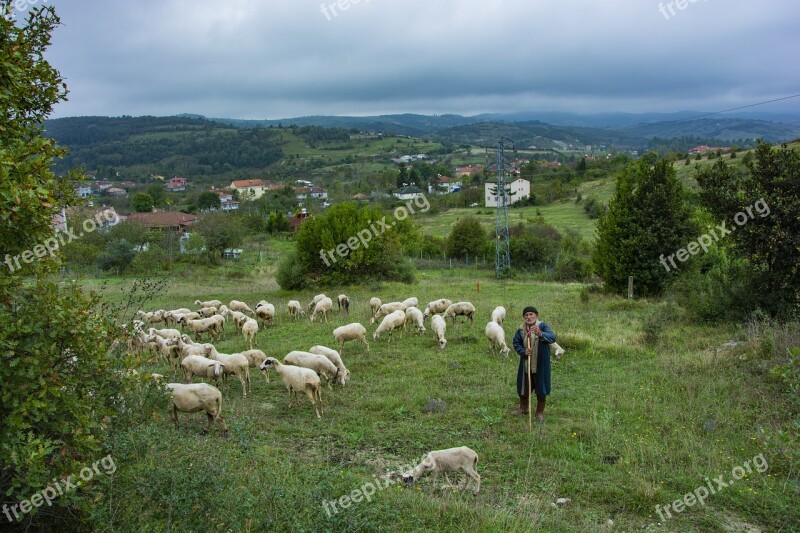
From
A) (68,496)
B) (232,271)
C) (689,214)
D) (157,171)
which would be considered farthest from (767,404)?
(157,171)

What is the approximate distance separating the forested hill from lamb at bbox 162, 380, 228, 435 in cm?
15558

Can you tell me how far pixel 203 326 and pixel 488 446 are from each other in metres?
12.1

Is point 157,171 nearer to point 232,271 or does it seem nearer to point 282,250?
point 282,250

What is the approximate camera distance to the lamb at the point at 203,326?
1719 centimetres

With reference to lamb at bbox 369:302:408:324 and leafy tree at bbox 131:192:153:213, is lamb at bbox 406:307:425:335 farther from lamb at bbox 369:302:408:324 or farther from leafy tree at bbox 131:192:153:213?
leafy tree at bbox 131:192:153:213

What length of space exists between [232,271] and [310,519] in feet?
132

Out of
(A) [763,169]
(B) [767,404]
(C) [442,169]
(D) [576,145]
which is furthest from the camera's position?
(D) [576,145]

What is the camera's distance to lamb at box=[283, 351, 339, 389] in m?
11.7

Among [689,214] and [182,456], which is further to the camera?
[689,214]

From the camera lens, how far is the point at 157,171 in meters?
150

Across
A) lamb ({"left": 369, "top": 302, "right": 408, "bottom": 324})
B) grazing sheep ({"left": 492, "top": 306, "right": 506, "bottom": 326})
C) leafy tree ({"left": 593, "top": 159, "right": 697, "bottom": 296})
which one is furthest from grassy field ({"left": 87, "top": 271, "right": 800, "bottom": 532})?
leafy tree ({"left": 593, "top": 159, "right": 697, "bottom": 296})

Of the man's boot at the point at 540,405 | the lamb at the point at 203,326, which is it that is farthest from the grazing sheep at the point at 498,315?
the lamb at the point at 203,326

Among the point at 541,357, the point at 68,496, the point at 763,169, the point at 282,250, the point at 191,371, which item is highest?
the point at 763,169

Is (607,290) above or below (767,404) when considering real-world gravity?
below
